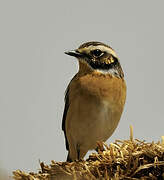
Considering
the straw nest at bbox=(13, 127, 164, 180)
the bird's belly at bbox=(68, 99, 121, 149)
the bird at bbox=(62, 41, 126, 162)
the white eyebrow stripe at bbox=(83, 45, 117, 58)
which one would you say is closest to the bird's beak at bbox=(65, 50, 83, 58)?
the bird at bbox=(62, 41, 126, 162)

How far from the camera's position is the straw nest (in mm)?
2459

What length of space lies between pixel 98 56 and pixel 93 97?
0.75 m

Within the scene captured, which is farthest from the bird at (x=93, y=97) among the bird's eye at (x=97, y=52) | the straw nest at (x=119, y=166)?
the straw nest at (x=119, y=166)

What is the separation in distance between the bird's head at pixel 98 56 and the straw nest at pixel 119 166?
10.3ft

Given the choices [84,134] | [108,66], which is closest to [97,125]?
[84,134]

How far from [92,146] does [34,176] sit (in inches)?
137

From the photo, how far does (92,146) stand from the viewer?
249 inches

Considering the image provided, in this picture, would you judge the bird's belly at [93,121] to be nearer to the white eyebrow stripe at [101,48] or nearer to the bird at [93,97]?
the bird at [93,97]

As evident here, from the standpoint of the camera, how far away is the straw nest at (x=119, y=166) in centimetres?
246

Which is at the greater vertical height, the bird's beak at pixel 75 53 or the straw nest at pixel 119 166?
the bird's beak at pixel 75 53

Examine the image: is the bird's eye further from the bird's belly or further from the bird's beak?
the bird's belly

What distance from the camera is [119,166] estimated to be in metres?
2.57

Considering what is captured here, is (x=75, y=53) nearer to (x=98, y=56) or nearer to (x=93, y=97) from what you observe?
(x=98, y=56)

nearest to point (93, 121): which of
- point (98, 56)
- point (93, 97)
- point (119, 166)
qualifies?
point (93, 97)
